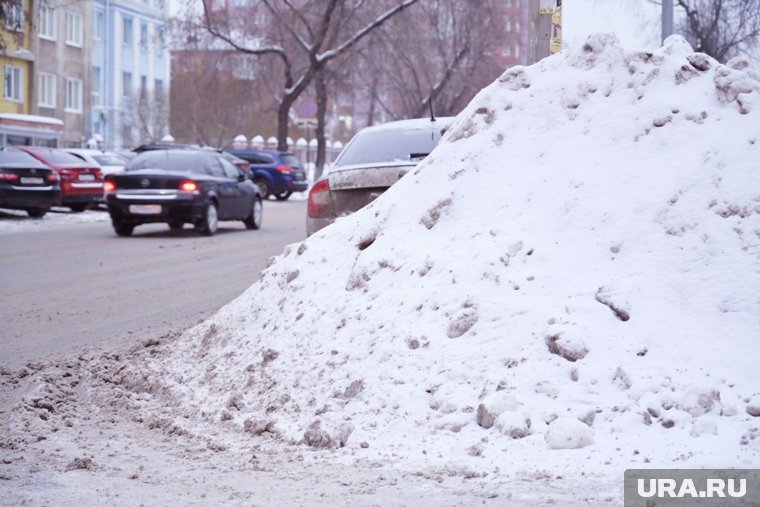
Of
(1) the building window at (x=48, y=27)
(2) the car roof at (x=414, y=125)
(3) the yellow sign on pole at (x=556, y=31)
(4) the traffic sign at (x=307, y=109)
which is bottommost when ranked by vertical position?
(2) the car roof at (x=414, y=125)

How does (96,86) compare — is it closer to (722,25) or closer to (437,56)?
(437,56)

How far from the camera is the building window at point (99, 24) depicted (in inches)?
2625

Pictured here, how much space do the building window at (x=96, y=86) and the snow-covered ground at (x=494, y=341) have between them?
197ft

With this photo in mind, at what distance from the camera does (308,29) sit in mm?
→ 43781

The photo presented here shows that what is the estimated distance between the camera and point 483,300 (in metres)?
6.53

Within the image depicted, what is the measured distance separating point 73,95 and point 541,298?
57.7 m

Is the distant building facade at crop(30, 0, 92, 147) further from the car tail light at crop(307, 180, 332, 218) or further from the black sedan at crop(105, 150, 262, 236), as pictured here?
the car tail light at crop(307, 180, 332, 218)

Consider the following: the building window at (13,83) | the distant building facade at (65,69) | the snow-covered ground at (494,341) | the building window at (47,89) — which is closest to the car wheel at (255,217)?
the snow-covered ground at (494,341)

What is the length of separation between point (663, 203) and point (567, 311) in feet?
3.33

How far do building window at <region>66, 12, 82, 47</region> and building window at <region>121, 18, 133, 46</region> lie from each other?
316 inches

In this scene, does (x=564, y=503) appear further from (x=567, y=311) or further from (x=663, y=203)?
(x=663, y=203)

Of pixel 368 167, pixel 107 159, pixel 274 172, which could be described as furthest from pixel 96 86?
pixel 368 167

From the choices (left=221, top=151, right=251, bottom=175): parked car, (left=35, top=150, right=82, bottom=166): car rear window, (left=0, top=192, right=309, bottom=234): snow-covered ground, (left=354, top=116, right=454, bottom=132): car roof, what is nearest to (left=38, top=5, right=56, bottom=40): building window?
(left=221, top=151, right=251, bottom=175): parked car

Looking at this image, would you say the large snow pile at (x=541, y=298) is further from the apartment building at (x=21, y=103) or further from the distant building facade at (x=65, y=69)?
the distant building facade at (x=65, y=69)
